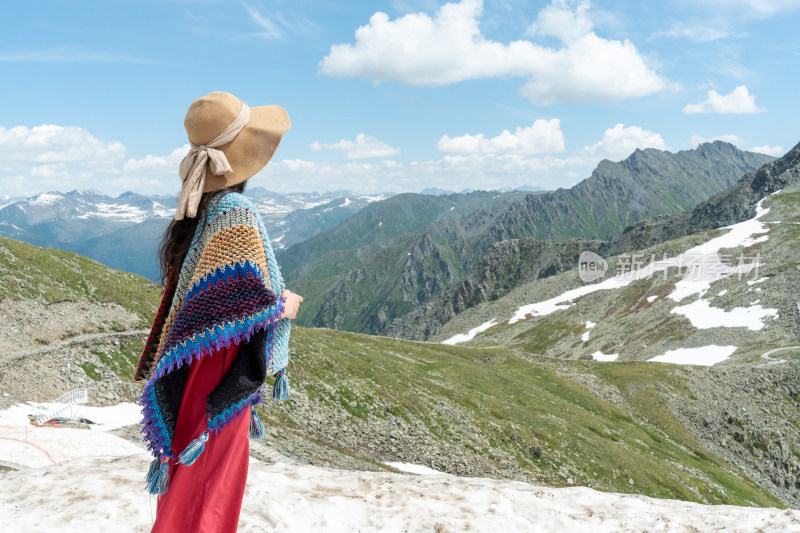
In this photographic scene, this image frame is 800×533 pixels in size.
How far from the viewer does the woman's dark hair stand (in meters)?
5.41

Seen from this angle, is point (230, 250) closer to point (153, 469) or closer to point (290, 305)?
point (290, 305)

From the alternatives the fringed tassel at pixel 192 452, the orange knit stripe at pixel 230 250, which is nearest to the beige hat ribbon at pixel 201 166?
the orange knit stripe at pixel 230 250

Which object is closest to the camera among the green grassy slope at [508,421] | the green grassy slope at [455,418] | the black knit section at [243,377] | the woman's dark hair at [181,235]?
the black knit section at [243,377]

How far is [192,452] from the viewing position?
16.1ft

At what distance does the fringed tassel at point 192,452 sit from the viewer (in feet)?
16.0

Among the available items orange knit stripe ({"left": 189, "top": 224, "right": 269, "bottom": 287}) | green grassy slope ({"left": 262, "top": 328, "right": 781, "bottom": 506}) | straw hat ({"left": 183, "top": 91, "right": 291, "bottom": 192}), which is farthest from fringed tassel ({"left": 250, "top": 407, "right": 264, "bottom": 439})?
green grassy slope ({"left": 262, "top": 328, "right": 781, "bottom": 506})

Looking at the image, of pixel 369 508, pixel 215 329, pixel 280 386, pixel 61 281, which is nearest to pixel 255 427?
pixel 280 386

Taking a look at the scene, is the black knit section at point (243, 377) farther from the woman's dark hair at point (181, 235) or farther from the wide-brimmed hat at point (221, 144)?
the wide-brimmed hat at point (221, 144)

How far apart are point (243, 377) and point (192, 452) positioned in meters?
0.84

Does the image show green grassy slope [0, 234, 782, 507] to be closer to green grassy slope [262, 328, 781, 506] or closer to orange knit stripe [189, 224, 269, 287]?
green grassy slope [262, 328, 781, 506]

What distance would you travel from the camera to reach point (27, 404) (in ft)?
69.5

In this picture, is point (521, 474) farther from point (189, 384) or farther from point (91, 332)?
→ point (189, 384)

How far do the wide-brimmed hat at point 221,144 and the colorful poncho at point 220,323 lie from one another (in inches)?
10.1

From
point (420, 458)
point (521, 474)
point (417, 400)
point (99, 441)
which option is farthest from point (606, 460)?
point (99, 441)
